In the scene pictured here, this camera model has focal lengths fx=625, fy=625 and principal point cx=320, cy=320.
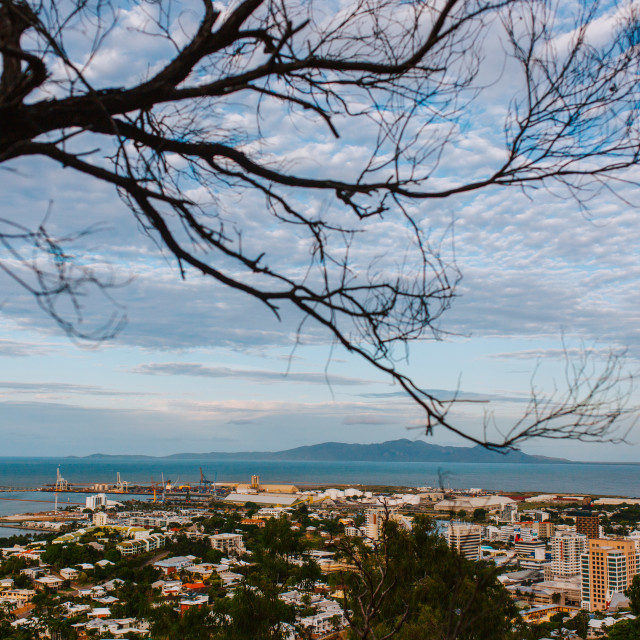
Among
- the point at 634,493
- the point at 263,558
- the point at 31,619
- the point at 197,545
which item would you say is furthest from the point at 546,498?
the point at 263,558

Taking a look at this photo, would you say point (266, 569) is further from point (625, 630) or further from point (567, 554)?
point (567, 554)

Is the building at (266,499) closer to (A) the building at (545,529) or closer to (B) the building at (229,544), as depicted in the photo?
(B) the building at (229,544)

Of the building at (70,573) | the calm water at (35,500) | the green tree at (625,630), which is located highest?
the green tree at (625,630)

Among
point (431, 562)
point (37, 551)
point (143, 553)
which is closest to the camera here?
point (431, 562)

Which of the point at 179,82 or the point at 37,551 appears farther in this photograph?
the point at 37,551

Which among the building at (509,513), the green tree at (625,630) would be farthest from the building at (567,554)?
the green tree at (625,630)

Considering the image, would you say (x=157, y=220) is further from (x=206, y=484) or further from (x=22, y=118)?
(x=206, y=484)

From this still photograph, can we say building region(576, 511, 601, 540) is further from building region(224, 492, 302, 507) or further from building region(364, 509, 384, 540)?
building region(224, 492, 302, 507)
